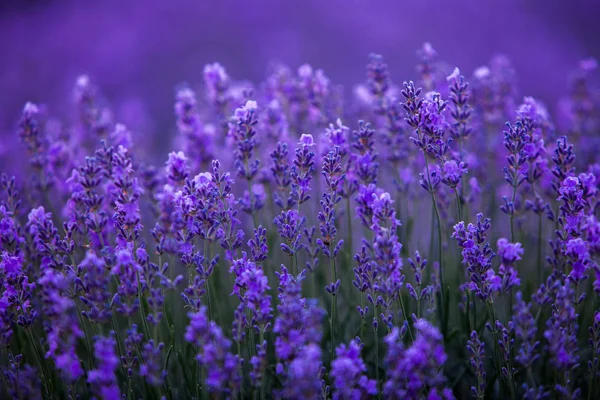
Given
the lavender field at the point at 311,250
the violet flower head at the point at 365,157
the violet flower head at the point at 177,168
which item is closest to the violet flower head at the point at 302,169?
the lavender field at the point at 311,250

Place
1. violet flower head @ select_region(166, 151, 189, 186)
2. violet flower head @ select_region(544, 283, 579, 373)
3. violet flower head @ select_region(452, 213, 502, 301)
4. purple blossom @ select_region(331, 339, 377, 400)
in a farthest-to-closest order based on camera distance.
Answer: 1. violet flower head @ select_region(166, 151, 189, 186)
2. violet flower head @ select_region(452, 213, 502, 301)
3. violet flower head @ select_region(544, 283, 579, 373)
4. purple blossom @ select_region(331, 339, 377, 400)

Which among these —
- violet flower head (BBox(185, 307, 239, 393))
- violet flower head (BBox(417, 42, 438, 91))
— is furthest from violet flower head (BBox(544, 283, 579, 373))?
violet flower head (BBox(417, 42, 438, 91))

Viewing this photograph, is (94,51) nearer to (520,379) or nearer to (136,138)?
(136,138)

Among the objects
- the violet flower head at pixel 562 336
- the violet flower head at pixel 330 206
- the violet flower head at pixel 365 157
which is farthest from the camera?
the violet flower head at pixel 365 157

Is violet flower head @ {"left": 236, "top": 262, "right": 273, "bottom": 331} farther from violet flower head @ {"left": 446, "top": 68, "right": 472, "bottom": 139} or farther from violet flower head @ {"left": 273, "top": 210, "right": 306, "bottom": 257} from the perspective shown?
violet flower head @ {"left": 446, "top": 68, "right": 472, "bottom": 139}

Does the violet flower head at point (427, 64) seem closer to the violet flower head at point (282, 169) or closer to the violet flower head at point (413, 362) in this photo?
the violet flower head at point (282, 169)

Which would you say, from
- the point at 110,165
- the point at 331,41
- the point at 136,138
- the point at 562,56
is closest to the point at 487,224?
the point at 110,165
